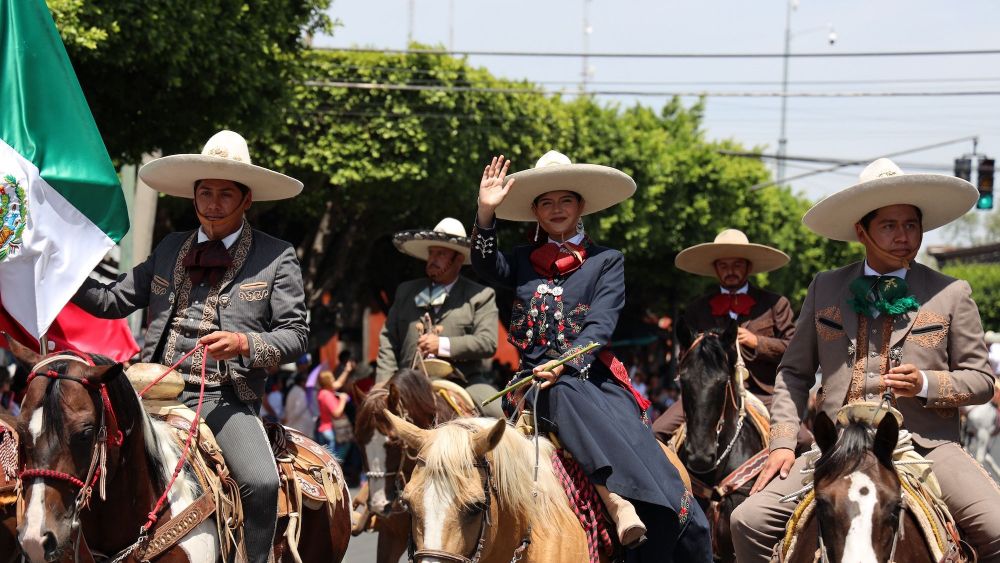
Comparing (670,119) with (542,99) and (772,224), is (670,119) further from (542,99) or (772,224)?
(542,99)

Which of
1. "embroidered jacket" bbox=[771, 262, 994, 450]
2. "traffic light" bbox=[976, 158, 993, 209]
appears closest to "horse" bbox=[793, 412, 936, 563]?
"embroidered jacket" bbox=[771, 262, 994, 450]

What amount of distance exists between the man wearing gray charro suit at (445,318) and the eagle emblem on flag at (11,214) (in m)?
4.30

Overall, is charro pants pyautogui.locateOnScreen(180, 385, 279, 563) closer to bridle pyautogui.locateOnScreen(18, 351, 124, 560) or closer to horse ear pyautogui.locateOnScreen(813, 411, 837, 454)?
bridle pyautogui.locateOnScreen(18, 351, 124, 560)

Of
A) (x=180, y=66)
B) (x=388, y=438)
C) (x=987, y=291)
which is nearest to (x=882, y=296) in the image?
(x=388, y=438)

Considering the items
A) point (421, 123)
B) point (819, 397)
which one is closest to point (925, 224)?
point (819, 397)

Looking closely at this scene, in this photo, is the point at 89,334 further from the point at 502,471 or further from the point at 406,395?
the point at 502,471

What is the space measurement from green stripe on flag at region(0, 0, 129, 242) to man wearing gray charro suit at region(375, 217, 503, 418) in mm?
3861

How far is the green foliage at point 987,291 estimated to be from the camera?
214ft

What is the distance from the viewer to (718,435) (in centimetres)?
853

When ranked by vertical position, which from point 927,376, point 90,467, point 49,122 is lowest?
point 90,467

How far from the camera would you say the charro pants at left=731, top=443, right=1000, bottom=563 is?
5.39m

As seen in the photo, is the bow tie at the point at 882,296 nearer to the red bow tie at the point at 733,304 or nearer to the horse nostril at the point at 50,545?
the horse nostril at the point at 50,545

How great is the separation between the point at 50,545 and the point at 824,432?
3.23m

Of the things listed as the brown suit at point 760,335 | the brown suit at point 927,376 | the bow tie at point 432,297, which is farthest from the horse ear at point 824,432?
the bow tie at point 432,297
